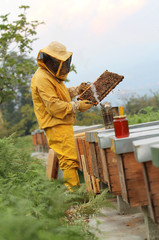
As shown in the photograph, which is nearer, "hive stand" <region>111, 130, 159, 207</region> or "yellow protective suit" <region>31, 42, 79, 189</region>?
"hive stand" <region>111, 130, 159, 207</region>

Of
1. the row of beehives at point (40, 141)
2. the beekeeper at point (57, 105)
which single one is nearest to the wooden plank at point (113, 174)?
the beekeeper at point (57, 105)

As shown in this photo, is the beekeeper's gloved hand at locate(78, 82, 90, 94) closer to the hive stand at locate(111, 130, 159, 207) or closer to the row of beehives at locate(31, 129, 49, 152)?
the hive stand at locate(111, 130, 159, 207)

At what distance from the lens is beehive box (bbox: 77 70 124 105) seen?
5883mm

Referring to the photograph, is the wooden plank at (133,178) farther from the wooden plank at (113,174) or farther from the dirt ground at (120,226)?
the wooden plank at (113,174)

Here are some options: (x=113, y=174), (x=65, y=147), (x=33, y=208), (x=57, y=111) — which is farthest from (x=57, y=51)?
(x=33, y=208)

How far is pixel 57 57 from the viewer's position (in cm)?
566

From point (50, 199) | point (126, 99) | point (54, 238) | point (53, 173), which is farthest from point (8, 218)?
point (126, 99)

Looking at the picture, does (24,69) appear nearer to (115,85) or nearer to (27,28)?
(27,28)

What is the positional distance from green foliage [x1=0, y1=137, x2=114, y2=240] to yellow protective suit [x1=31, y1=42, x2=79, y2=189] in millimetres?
1002

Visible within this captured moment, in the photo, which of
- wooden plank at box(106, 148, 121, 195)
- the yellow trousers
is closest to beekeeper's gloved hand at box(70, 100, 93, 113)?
the yellow trousers

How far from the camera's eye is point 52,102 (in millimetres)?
5570

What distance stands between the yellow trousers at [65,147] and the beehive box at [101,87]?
524mm

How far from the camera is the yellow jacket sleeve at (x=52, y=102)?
5582 millimetres

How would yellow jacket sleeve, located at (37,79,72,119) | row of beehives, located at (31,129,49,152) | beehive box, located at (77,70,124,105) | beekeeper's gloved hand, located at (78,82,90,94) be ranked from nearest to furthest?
1. yellow jacket sleeve, located at (37,79,72,119)
2. beehive box, located at (77,70,124,105)
3. beekeeper's gloved hand, located at (78,82,90,94)
4. row of beehives, located at (31,129,49,152)
